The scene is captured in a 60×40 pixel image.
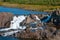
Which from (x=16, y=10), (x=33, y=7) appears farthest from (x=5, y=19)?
(x=33, y=7)

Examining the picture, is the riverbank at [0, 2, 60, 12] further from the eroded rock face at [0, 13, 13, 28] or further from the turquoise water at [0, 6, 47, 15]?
the eroded rock face at [0, 13, 13, 28]

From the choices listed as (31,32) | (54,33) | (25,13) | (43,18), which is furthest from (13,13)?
(54,33)

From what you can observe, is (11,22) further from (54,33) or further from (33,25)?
(54,33)

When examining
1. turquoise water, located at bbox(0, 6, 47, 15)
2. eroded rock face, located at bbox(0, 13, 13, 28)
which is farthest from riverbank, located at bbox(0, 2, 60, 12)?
eroded rock face, located at bbox(0, 13, 13, 28)

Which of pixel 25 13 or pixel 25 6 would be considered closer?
pixel 25 13

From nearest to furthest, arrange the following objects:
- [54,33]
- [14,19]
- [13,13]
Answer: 1. [54,33]
2. [14,19]
3. [13,13]

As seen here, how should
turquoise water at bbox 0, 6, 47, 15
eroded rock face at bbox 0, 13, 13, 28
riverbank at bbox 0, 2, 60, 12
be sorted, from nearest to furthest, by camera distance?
eroded rock face at bbox 0, 13, 13, 28 → turquoise water at bbox 0, 6, 47, 15 → riverbank at bbox 0, 2, 60, 12

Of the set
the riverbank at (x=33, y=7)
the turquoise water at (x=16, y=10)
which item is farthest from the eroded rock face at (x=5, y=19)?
the riverbank at (x=33, y=7)

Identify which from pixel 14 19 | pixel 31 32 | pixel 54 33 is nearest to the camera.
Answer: pixel 54 33

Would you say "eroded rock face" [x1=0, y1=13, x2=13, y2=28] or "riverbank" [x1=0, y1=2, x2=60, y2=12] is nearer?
"eroded rock face" [x1=0, y1=13, x2=13, y2=28]
